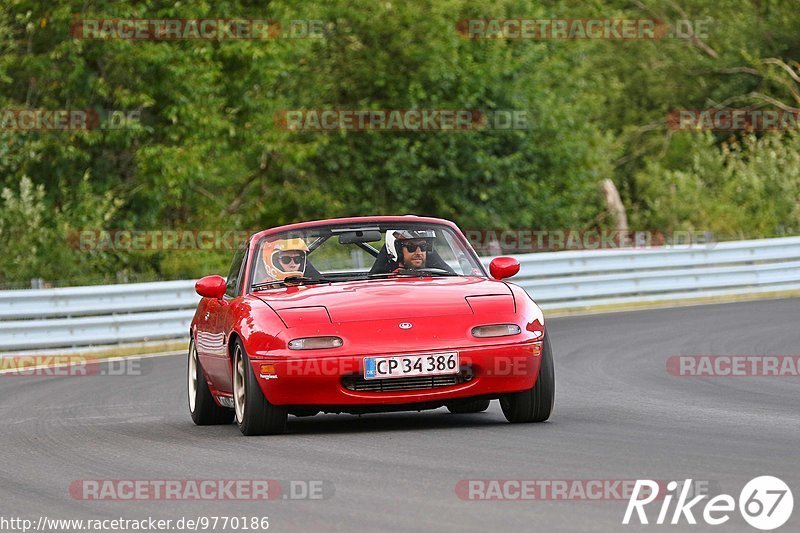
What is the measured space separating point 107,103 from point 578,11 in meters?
23.8

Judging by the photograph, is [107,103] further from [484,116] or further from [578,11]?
[578,11]

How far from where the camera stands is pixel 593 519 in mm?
6242

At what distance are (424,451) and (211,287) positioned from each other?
2888 mm

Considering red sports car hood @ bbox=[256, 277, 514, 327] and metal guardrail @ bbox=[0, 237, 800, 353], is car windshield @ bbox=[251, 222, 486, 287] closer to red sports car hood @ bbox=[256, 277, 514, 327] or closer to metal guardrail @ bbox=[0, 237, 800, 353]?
red sports car hood @ bbox=[256, 277, 514, 327]

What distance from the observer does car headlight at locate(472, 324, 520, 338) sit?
966 cm
